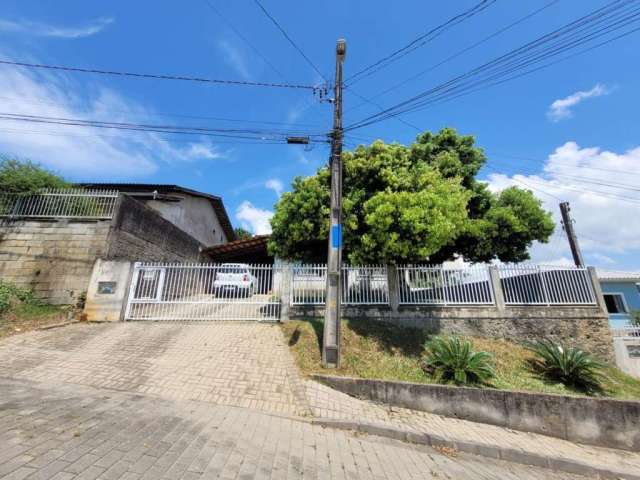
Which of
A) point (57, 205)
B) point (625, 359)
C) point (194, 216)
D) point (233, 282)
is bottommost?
point (625, 359)

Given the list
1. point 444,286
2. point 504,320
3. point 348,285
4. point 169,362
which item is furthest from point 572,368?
point 169,362

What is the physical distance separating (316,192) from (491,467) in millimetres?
7240

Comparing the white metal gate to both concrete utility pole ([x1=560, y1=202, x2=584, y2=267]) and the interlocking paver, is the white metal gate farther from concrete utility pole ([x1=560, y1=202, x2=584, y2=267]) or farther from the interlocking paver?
concrete utility pole ([x1=560, y1=202, x2=584, y2=267])

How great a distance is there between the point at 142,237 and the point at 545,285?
1492 centimetres

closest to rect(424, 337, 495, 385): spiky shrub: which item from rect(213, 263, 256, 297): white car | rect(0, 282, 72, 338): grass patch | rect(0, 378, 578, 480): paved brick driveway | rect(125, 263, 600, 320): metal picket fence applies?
rect(0, 378, 578, 480): paved brick driveway

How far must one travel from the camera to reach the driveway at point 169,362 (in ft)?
14.4

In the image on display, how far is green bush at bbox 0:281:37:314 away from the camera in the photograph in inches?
282

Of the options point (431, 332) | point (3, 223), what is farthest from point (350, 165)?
point (3, 223)

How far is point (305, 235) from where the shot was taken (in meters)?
8.34

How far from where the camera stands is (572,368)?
6.32m

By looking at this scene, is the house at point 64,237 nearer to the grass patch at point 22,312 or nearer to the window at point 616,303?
the grass patch at point 22,312

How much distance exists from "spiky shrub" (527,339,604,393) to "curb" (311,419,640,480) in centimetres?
267

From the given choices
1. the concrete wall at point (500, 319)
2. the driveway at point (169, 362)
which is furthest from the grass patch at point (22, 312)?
the concrete wall at point (500, 319)

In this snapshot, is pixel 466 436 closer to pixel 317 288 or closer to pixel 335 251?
pixel 335 251
